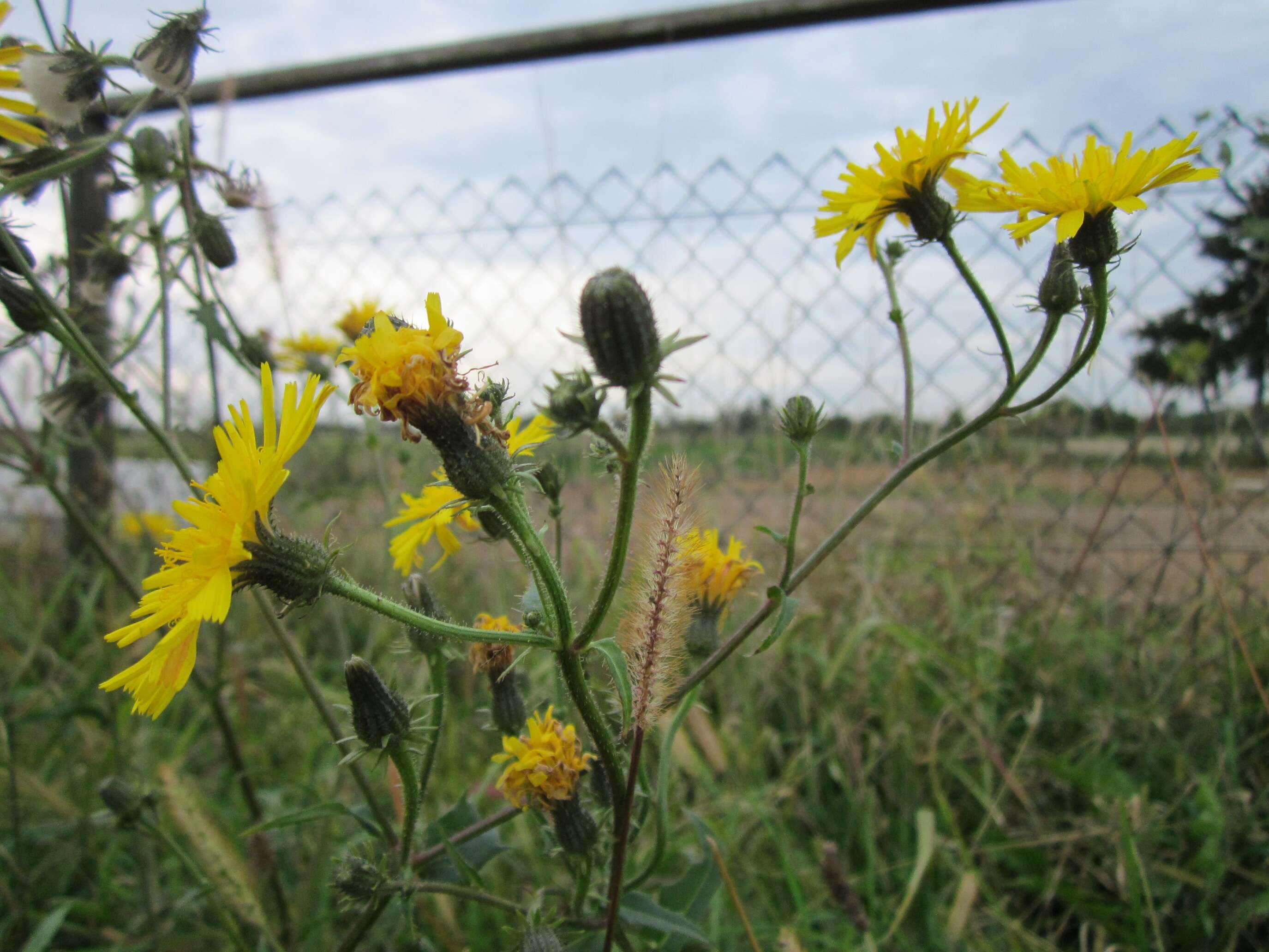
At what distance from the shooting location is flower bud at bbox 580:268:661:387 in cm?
78

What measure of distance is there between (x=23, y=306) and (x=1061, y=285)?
5.02ft

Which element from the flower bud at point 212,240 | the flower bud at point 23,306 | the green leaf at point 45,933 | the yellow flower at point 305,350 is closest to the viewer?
the flower bud at point 23,306

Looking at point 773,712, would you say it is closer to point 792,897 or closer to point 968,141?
point 792,897

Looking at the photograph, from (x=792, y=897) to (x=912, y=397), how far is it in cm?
142

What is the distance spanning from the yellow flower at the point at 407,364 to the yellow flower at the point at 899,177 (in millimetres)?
659

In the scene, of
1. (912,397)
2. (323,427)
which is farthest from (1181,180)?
(323,427)

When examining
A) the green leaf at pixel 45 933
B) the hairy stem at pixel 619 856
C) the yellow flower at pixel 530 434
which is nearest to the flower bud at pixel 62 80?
the yellow flower at pixel 530 434

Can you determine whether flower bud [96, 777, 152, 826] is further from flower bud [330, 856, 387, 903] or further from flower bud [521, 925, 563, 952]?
flower bud [521, 925, 563, 952]

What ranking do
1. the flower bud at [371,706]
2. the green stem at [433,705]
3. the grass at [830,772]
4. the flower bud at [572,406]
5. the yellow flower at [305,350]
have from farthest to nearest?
the yellow flower at [305,350], the grass at [830,772], the green stem at [433,705], the flower bud at [371,706], the flower bud at [572,406]

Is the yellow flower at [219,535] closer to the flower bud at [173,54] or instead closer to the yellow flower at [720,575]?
the yellow flower at [720,575]

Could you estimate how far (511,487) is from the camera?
35.4 inches

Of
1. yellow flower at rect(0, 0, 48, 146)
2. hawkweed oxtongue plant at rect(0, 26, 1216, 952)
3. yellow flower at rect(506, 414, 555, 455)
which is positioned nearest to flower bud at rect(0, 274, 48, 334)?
hawkweed oxtongue plant at rect(0, 26, 1216, 952)

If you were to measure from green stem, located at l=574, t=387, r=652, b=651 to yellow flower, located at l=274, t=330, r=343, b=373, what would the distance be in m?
2.14

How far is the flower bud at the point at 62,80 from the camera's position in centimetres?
125
